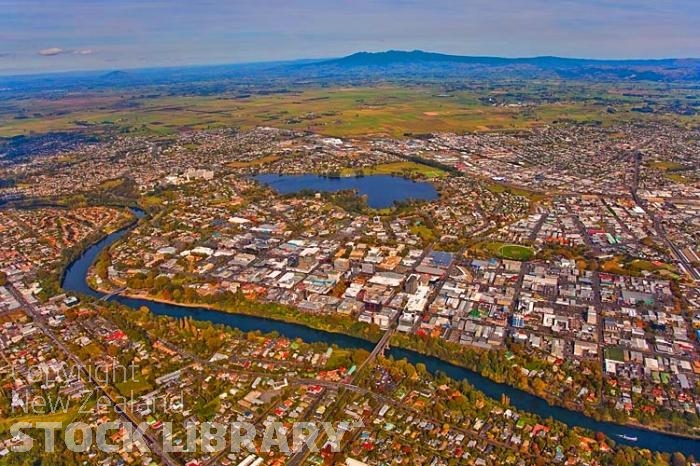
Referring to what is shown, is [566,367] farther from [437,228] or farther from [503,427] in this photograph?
[437,228]

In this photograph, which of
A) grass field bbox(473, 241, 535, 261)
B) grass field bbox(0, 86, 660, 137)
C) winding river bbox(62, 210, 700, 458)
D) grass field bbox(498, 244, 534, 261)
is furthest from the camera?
grass field bbox(0, 86, 660, 137)

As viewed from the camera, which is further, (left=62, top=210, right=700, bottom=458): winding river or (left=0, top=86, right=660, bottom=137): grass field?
(left=0, top=86, right=660, bottom=137): grass field

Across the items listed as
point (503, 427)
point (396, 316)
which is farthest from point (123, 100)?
point (503, 427)

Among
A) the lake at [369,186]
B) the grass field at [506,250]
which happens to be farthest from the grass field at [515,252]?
the lake at [369,186]

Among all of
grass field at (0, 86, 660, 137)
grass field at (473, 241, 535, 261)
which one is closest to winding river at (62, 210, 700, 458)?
grass field at (473, 241, 535, 261)

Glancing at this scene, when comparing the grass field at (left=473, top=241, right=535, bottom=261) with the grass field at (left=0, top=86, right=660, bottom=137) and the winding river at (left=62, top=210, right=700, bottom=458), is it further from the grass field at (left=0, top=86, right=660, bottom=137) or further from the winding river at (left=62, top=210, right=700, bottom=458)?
the grass field at (left=0, top=86, right=660, bottom=137)

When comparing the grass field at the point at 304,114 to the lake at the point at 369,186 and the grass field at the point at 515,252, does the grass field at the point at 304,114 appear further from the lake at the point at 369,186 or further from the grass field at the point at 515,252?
the grass field at the point at 515,252

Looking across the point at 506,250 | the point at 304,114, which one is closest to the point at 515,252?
the point at 506,250
